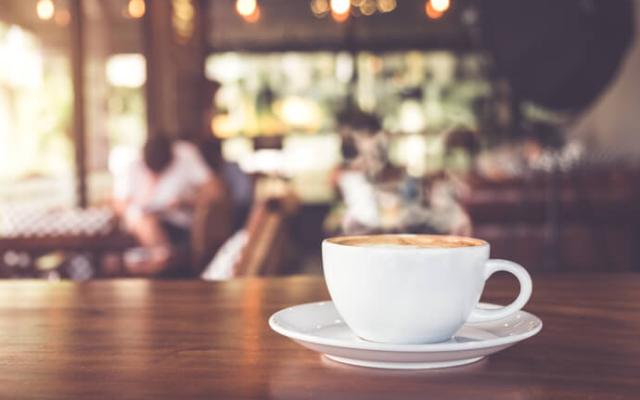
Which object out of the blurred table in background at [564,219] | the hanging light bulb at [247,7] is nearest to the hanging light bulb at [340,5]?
the hanging light bulb at [247,7]

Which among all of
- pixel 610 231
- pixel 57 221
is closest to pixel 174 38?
pixel 57 221

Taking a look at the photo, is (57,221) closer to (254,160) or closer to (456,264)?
(456,264)

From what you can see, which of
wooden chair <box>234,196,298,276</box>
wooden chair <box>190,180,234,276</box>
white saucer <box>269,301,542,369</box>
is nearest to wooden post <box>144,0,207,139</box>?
wooden chair <box>190,180,234,276</box>

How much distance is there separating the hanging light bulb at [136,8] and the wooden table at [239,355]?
6643 millimetres

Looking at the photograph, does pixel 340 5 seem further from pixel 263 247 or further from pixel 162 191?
pixel 263 247

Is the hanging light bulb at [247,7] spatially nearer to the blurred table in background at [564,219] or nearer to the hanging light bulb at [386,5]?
the blurred table in background at [564,219]

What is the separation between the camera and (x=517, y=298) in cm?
65

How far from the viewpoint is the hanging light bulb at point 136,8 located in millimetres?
7304

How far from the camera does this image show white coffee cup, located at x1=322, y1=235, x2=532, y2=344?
0.60 m

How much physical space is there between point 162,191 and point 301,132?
5.22 meters

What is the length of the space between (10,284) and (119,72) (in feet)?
25.4

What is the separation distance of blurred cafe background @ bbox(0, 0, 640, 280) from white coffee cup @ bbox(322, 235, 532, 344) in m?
1.05

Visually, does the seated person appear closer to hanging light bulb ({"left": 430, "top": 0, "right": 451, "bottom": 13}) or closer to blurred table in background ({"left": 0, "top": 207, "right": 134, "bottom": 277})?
blurred table in background ({"left": 0, "top": 207, "right": 134, "bottom": 277})

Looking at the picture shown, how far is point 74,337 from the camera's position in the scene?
746 mm
